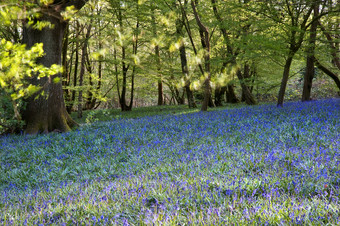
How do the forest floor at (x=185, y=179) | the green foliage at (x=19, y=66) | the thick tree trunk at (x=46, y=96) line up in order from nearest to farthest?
1. the forest floor at (x=185, y=179)
2. the green foliage at (x=19, y=66)
3. the thick tree trunk at (x=46, y=96)

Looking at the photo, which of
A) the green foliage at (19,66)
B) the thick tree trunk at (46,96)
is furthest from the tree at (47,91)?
the green foliage at (19,66)

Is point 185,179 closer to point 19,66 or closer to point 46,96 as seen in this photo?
point 19,66

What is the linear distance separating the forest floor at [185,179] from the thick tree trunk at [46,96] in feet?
8.71

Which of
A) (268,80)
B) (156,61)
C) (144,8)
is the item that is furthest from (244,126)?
(268,80)

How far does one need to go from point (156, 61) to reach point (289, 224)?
1970 cm

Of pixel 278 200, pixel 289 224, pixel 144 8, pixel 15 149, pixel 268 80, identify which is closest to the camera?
pixel 289 224

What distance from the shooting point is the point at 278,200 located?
2334mm

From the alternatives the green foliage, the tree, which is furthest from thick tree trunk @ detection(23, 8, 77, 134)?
the green foliage

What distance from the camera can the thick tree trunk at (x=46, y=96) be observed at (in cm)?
952

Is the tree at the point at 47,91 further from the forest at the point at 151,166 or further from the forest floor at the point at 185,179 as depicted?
the forest floor at the point at 185,179

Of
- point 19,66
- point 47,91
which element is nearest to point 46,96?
point 47,91

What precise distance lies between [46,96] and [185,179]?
332 inches

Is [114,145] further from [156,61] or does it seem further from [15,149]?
[156,61]

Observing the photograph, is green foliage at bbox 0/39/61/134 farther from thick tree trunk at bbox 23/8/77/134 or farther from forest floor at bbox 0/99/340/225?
thick tree trunk at bbox 23/8/77/134
